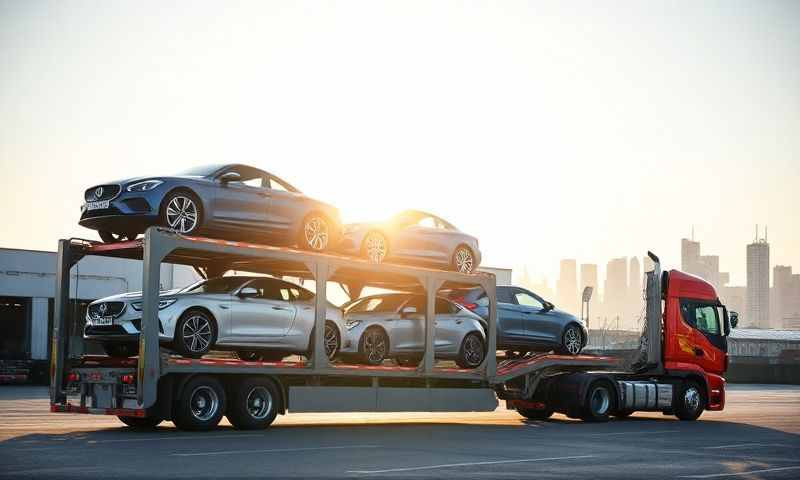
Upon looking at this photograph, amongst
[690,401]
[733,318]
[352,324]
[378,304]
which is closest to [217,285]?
[352,324]

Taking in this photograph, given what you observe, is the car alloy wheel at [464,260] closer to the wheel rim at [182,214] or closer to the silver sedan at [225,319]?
the silver sedan at [225,319]

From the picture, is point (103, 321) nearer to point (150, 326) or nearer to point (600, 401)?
point (150, 326)

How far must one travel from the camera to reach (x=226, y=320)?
1550 cm

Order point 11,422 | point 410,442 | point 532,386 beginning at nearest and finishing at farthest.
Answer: point 410,442, point 11,422, point 532,386

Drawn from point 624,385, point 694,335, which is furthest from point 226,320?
point 694,335

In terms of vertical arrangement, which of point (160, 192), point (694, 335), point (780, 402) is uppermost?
point (160, 192)

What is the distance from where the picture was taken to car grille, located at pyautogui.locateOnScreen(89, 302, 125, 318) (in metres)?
15.0

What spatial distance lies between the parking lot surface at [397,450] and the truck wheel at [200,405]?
185mm

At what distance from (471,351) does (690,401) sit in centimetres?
587

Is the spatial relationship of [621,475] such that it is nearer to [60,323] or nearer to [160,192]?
[160,192]

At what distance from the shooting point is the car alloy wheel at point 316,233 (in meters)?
16.9

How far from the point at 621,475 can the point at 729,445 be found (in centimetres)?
491

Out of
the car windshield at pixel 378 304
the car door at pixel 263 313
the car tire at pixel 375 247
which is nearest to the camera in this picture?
the car door at pixel 263 313

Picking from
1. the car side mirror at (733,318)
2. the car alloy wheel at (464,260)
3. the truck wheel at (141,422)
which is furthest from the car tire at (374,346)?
the car side mirror at (733,318)
